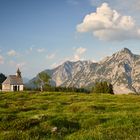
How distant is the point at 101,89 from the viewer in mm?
178375

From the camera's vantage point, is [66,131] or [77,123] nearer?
[66,131]

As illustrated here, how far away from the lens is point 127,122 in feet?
73.7

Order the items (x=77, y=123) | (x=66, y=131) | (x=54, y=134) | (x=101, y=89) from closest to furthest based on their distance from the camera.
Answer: (x=54, y=134)
(x=66, y=131)
(x=77, y=123)
(x=101, y=89)

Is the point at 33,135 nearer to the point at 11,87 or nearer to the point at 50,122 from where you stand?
the point at 50,122

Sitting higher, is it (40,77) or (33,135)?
(40,77)

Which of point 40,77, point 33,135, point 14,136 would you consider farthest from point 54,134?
point 40,77

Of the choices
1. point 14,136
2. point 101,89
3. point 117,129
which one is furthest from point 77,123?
point 101,89

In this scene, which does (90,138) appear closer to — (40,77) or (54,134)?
(54,134)

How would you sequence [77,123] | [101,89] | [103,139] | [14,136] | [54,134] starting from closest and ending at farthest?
[103,139] → [14,136] → [54,134] → [77,123] → [101,89]

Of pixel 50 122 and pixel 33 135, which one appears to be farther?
pixel 50 122

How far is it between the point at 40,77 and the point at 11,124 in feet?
427

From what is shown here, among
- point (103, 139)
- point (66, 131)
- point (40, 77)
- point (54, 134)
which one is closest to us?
point (103, 139)

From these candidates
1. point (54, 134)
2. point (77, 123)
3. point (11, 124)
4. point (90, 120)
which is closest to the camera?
point (54, 134)

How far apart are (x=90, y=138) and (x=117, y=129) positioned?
4.52 metres
